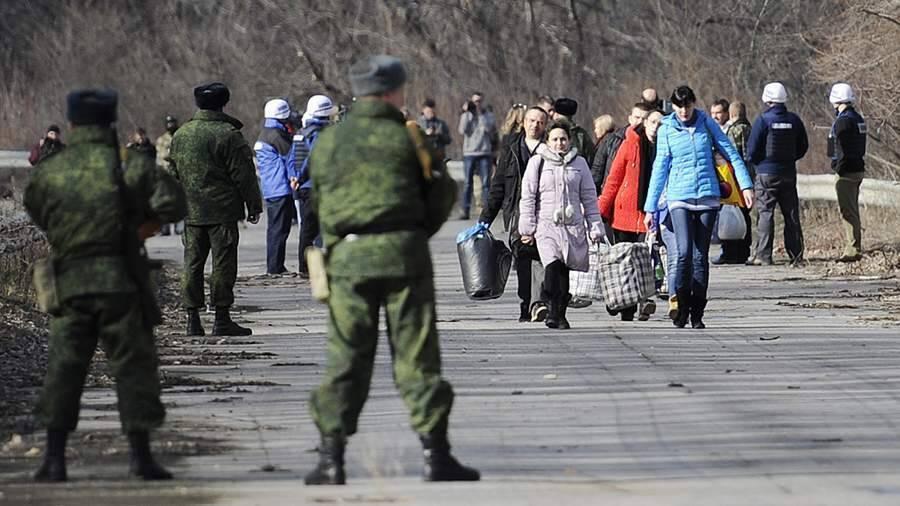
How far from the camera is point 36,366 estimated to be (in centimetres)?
1323

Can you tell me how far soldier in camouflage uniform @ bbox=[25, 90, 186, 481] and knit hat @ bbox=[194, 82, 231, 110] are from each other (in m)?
6.25

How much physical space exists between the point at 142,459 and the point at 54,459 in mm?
363

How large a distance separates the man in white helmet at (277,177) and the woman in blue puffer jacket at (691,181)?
7.44 m

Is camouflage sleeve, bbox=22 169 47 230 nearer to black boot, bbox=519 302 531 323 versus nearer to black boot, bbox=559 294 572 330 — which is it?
black boot, bbox=559 294 572 330

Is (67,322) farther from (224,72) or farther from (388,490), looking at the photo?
(224,72)

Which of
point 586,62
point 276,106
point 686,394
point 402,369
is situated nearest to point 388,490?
point 402,369

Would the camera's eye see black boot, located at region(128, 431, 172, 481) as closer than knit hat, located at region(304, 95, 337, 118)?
Yes

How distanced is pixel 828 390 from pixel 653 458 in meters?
2.78

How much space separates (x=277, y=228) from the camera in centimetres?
2255

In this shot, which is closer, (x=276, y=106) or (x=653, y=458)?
(x=653, y=458)

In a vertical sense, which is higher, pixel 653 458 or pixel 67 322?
pixel 67 322

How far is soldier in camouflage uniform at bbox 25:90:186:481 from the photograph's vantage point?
350 inches

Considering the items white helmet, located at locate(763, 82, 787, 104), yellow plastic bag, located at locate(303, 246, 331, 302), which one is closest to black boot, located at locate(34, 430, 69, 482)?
yellow plastic bag, located at locate(303, 246, 331, 302)

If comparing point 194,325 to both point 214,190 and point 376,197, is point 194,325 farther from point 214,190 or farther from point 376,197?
point 376,197
